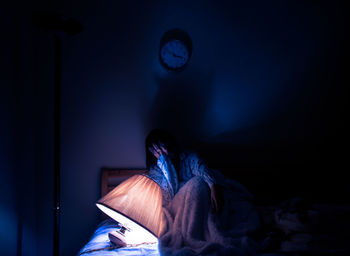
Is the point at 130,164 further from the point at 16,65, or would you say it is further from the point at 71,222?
the point at 16,65

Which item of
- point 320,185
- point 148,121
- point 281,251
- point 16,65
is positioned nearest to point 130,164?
point 148,121

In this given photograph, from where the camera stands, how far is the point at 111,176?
2039 millimetres

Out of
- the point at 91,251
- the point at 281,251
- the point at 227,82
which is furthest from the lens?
the point at 227,82

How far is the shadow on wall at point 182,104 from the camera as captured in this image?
2242mm

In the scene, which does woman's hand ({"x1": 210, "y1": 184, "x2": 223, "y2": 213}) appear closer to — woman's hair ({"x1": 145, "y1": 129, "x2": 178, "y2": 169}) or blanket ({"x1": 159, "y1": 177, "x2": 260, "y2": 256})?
blanket ({"x1": 159, "y1": 177, "x2": 260, "y2": 256})

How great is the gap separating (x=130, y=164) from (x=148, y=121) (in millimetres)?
411

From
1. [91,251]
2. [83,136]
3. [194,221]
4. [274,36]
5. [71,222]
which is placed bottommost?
[71,222]

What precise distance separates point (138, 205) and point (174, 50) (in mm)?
1507

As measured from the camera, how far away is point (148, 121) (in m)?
2.20

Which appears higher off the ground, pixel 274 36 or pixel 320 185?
pixel 274 36

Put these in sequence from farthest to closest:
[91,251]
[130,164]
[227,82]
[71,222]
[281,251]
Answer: [227,82] → [130,164] → [71,222] → [91,251] → [281,251]

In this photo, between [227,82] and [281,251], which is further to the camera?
[227,82]

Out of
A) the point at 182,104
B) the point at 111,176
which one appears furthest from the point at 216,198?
the point at 182,104

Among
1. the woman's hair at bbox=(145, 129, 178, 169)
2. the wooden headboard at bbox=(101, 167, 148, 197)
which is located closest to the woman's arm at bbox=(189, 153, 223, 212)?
the woman's hair at bbox=(145, 129, 178, 169)
